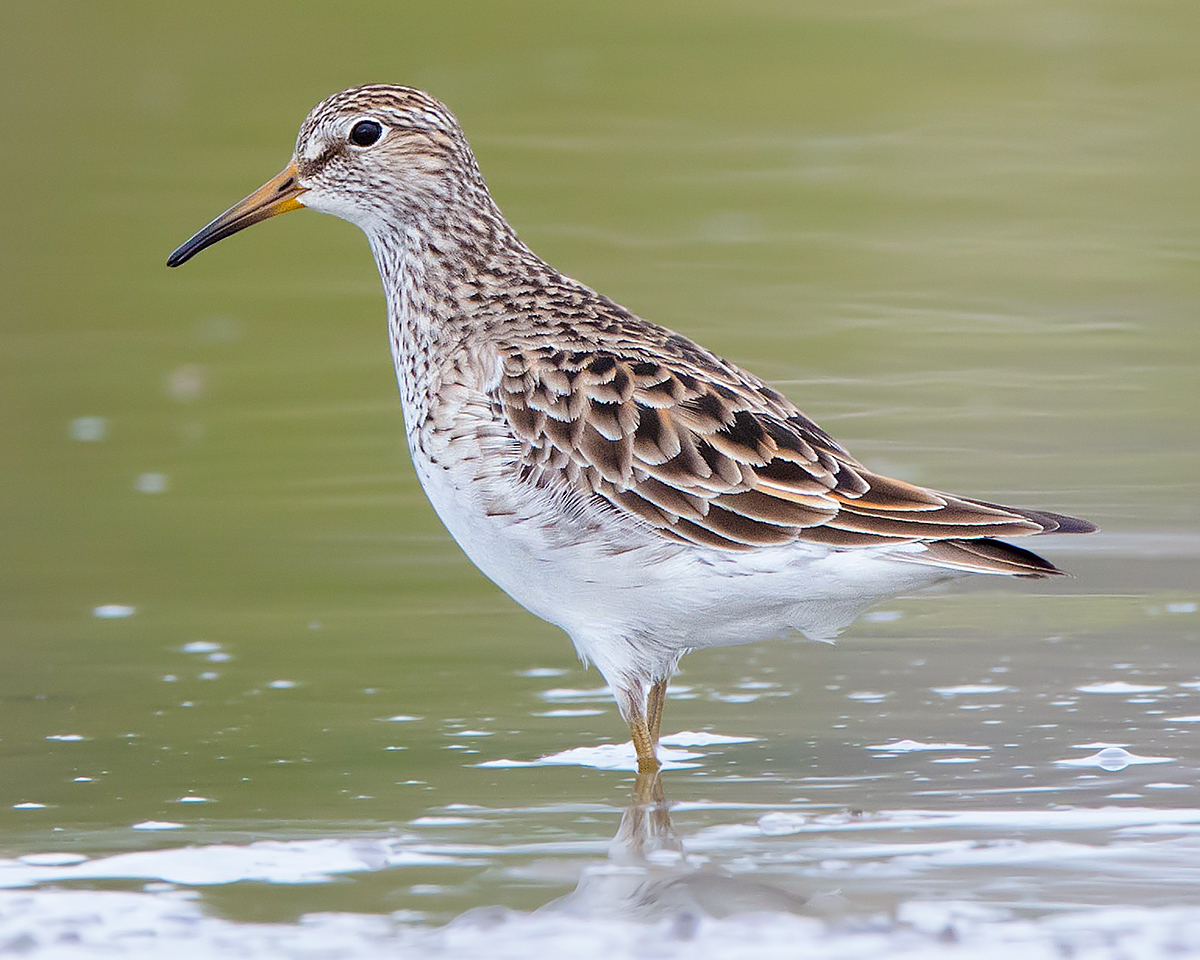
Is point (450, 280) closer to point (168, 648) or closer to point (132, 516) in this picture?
point (168, 648)

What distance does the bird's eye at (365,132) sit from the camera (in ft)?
25.8

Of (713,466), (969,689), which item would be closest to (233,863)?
(713,466)

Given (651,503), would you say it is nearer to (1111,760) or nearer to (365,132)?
(1111,760)

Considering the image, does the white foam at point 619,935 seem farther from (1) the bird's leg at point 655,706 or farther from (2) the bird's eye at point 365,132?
(2) the bird's eye at point 365,132

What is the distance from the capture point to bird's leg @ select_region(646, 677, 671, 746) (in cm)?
679

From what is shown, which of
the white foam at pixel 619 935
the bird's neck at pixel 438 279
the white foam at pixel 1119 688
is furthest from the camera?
the bird's neck at pixel 438 279

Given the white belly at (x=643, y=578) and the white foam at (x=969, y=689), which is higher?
the white belly at (x=643, y=578)

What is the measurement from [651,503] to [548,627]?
1763 millimetres

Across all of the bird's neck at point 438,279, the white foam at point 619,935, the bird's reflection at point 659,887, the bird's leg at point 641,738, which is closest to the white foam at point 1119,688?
the bird's leg at point 641,738

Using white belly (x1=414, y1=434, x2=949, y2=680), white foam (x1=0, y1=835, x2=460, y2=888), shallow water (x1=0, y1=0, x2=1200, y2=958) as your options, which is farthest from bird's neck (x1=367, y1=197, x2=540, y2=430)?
white foam (x1=0, y1=835, x2=460, y2=888)

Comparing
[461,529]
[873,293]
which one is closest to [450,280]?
[461,529]

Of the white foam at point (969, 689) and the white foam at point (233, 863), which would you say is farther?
the white foam at point (969, 689)

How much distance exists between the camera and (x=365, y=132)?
7867mm

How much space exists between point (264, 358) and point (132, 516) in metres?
2.75
